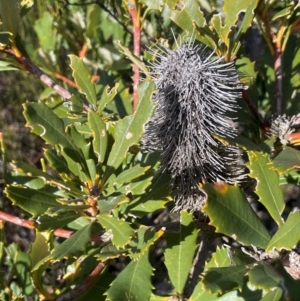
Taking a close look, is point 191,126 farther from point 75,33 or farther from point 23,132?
point 23,132

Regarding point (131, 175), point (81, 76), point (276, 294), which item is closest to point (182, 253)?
point (131, 175)

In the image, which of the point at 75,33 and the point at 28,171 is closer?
the point at 28,171

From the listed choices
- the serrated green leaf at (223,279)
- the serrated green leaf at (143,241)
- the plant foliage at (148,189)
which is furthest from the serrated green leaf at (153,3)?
the serrated green leaf at (223,279)

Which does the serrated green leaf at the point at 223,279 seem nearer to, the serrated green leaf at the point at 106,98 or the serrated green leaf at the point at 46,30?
the serrated green leaf at the point at 106,98

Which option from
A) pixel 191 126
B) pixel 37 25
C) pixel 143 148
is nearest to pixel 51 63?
pixel 37 25

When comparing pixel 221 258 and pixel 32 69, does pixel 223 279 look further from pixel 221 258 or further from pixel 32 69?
pixel 32 69

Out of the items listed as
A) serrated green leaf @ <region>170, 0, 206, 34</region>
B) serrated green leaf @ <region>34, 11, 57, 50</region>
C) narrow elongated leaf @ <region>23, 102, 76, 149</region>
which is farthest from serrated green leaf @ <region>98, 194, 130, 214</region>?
serrated green leaf @ <region>34, 11, 57, 50</region>

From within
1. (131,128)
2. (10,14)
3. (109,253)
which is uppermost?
(10,14)
